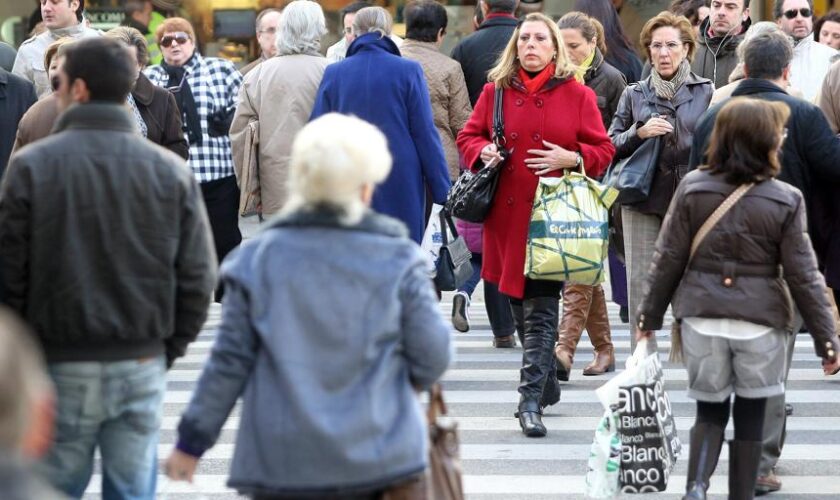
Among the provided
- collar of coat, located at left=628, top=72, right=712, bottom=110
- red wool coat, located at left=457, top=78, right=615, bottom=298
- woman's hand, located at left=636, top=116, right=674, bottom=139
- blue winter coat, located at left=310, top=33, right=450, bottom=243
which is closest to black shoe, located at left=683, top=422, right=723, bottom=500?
red wool coat, located at left=457, top=78, right=615, bottom=298

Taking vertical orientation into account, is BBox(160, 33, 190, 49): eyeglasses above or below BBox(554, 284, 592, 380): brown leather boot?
above

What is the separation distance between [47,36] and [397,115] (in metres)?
2.82

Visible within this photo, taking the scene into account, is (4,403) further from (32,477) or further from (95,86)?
(95,86)

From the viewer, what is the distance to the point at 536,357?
25.1 feet

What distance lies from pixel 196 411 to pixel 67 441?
2.60ft

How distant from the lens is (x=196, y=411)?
405cm

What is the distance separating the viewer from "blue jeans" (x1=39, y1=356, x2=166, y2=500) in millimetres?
4672

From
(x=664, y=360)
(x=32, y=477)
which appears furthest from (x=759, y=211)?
(x=664, y=360)

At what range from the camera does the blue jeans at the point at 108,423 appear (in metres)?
4.67

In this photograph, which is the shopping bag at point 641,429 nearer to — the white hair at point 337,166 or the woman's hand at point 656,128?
the white hair at point 337,166

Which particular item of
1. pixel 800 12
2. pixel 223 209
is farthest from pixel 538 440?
pixel 800 12

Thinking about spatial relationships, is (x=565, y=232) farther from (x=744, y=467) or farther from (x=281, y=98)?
(x=281, y=98)

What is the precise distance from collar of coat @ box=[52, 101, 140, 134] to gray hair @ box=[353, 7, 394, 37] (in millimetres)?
3828

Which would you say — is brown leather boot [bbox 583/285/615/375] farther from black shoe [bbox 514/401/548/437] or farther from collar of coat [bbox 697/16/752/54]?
black shoe [bbox 514/401/548/437]
